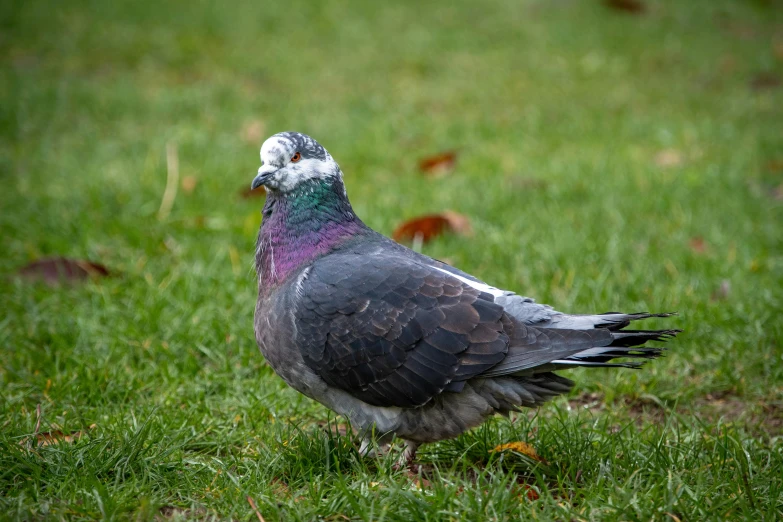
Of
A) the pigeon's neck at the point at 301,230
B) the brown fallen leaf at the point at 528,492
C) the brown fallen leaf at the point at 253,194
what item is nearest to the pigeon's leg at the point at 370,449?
Answer: the brown fallen leaf at the point at 528,492

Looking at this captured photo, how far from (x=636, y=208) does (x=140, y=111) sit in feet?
A: 16.0

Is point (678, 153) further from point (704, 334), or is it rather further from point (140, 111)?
point (140, 111)

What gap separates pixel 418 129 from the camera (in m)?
7.77

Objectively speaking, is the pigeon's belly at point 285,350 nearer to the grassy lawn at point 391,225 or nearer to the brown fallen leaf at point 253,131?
the grassy lawn at point 391,225

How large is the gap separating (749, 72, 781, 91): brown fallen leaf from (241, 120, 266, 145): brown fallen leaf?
552 centimetres

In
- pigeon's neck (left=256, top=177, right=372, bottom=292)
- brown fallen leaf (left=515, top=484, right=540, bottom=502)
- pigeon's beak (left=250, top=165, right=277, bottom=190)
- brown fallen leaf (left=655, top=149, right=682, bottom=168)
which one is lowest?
brown fallen leaf (left=515, top=484, right=540, bottom=502)

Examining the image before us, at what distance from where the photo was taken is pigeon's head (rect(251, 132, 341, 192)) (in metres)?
3.29

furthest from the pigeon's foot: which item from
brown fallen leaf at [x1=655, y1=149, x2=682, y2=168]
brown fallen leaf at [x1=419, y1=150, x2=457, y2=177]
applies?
brown fallen leaf at [x1=655, y1=149, x2=682, y2=168]

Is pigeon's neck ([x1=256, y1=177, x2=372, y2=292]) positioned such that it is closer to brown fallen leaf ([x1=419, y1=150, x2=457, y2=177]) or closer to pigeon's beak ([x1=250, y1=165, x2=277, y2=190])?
pigeon's beak ([x1=250, y1=165, x2=277, y2=190])

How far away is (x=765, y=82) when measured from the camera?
9094 millimetres

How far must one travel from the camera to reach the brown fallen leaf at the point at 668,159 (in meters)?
6.87

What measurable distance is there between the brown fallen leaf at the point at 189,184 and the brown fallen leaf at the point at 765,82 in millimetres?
6377

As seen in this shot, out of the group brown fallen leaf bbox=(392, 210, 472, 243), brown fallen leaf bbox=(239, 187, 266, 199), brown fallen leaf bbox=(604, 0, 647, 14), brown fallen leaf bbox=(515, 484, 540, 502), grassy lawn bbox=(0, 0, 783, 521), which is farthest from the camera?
brown fallen leaf bbox=(604, 0, 647, 14)

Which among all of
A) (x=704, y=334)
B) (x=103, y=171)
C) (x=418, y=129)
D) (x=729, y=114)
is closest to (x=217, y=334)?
(x=704, y=334)
